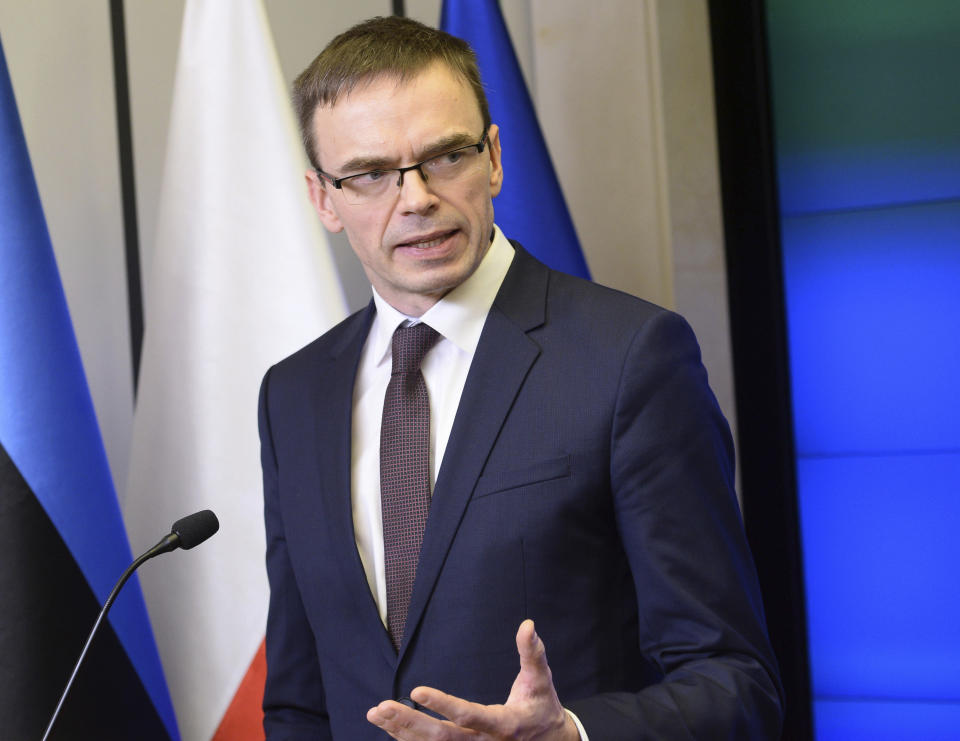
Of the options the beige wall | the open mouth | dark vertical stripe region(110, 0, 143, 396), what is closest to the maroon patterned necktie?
the open mouth

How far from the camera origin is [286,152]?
216 centimetres

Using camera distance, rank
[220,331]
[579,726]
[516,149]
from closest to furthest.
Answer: [579,726] < [220,331] < [516,149]

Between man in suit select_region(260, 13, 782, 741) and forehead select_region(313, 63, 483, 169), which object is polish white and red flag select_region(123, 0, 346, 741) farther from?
forehead select_region(313, 63, 483, 169)

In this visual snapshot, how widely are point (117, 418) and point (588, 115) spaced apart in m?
1.44

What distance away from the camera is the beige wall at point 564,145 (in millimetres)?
2449

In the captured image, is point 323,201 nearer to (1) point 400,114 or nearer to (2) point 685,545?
(1) point 400,114

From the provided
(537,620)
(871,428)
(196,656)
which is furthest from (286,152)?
(871,428)

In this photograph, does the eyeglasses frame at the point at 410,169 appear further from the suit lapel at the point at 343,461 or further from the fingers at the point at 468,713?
the fingers at the point at 468,713

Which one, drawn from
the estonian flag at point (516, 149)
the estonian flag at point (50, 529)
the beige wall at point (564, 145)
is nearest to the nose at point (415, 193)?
the estonian flag at point (516, 149)

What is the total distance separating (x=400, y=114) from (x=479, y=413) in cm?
44

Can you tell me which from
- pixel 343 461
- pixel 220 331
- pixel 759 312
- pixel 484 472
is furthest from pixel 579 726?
pixel 759 312

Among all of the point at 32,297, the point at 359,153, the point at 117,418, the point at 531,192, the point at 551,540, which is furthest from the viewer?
the point at 117,418

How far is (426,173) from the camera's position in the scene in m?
1.41

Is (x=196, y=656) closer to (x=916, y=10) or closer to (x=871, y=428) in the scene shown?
(x=871, y=428)
